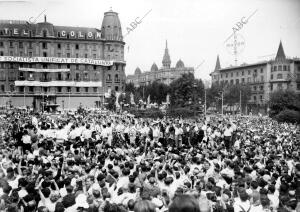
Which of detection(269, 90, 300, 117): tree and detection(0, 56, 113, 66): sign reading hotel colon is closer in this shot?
detection(269, 90, 300, 117): tree

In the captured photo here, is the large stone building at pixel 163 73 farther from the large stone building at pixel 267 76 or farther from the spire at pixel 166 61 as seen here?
the large stone building at pixel 267 76

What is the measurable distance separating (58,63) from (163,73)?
75547 mm

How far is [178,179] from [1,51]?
235 feet

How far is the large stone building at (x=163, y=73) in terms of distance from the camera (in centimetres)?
14144

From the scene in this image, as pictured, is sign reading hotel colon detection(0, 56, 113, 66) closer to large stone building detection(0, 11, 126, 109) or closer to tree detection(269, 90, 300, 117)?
large stone building detection(0, 11, 126, 109)

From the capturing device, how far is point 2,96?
70.6 meters

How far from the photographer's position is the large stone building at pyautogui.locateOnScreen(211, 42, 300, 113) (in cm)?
8294

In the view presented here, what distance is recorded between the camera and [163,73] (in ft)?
481

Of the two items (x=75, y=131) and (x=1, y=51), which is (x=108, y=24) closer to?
(x=1, y=51)

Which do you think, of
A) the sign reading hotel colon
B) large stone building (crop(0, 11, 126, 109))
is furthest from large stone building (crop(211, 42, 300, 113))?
the sign reading hotel colon

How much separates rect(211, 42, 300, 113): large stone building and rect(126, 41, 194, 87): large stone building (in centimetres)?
3656

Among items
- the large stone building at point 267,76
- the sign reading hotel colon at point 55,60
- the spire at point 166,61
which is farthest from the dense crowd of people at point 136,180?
the spire at point 166,61

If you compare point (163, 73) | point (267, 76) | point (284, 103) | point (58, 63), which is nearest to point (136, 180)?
point (284, 103)

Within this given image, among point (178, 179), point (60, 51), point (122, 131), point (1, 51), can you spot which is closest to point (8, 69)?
point (1, 51)
